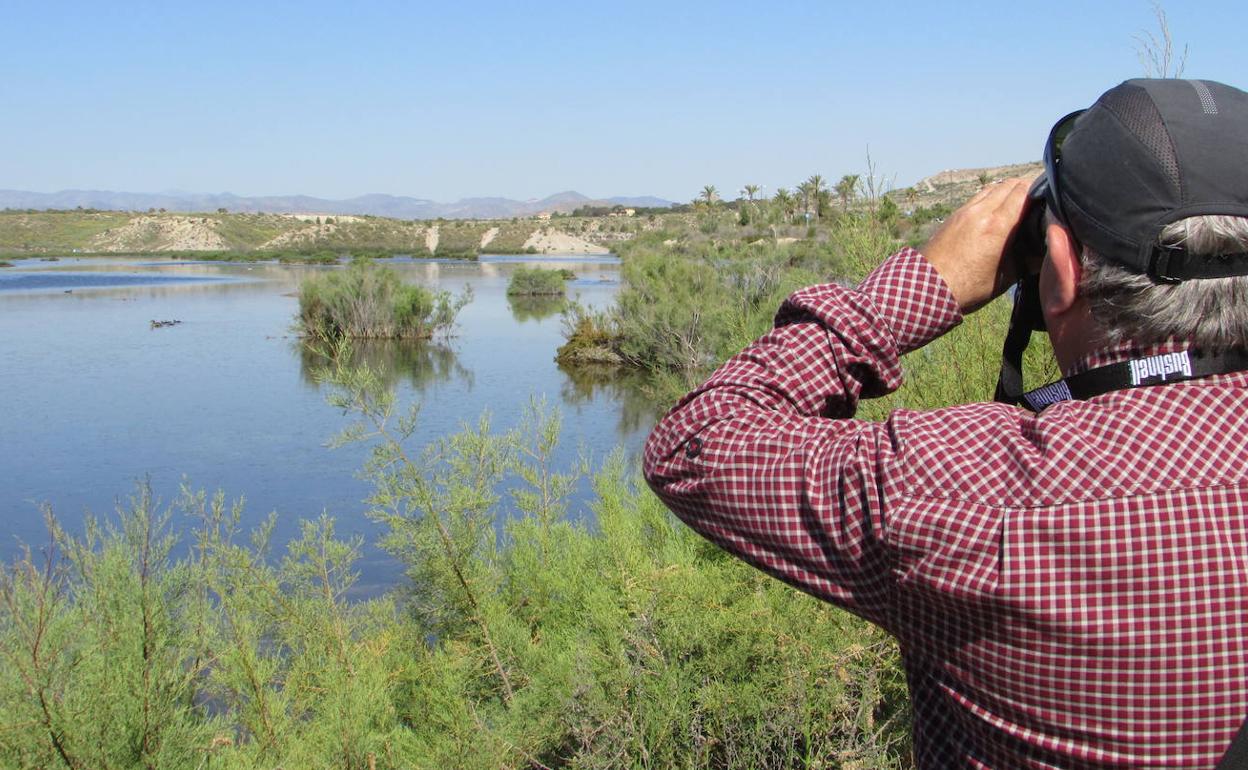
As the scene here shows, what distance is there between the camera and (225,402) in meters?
22.5

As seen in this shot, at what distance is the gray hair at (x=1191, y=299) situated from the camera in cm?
93

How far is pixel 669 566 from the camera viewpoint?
4730 millimetres

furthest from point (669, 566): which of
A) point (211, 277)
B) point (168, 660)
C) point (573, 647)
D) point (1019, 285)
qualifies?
point (211, 277)

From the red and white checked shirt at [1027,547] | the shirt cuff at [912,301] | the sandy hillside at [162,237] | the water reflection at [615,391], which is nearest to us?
the red and white checked shirt at [1027,547]

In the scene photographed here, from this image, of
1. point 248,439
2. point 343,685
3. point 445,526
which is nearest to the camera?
point 343,685

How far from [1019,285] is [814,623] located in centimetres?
317

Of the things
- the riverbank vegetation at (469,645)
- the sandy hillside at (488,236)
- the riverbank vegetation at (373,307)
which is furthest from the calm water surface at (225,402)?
the sandy hillside at (488,236)

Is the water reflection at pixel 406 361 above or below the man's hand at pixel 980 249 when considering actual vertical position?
below

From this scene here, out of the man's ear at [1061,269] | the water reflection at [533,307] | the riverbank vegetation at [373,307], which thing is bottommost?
the water reflection at [533,307]

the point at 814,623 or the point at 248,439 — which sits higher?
the point at 814,623

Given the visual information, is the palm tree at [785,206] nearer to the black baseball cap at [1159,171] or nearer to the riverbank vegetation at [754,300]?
the riverbank vegetation at [754,300]

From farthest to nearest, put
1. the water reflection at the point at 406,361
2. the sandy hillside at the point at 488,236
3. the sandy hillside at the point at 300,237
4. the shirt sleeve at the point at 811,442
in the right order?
the sandy hillside at the point at 488,236 → the sandy hillside at the point at 300,237 → the water reflection at the point at 406,361 → the shirt sleeve at the point at 811,442

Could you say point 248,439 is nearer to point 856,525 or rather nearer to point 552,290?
point 856,525

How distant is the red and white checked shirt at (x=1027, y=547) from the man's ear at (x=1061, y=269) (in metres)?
0.07
